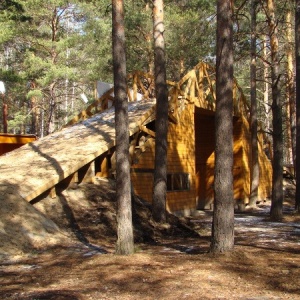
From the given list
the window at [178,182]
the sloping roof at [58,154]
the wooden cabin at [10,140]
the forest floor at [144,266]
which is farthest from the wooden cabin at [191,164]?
the wooden cabin at [10,140]

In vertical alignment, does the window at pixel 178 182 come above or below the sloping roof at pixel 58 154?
below

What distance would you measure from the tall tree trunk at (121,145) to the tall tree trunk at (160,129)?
13.7ft

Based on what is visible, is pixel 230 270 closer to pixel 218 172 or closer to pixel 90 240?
pixel 218 172

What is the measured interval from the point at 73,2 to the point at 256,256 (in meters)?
25.2

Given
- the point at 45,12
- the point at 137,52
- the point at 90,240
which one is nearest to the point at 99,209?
the point at 90,240

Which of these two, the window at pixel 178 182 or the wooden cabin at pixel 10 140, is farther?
the wooden cabin at pixel 10 140

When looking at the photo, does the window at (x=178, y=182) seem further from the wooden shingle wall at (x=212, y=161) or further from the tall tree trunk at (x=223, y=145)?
the tall tree trunk at (x=223, y=145)

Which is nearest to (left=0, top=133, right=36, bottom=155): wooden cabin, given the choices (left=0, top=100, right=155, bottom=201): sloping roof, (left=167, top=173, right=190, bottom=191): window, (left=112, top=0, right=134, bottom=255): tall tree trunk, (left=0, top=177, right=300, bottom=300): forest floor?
(left=0, top=100, right=155, bottom=201): sloping roof

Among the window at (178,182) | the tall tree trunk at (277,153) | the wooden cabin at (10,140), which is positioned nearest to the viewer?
the tall tree trunk at (277,153)

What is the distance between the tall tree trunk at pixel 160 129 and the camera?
12.5 metres

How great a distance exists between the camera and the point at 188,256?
8023 mm

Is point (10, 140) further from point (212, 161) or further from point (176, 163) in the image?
point (212, 161)

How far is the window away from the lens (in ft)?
56.2

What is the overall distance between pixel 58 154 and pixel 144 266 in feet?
24.3
